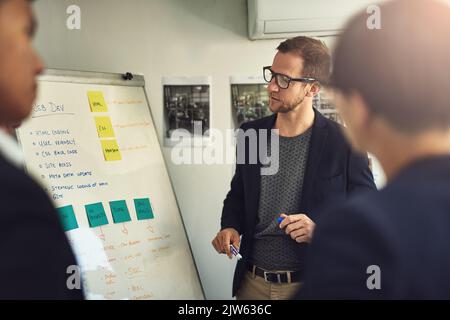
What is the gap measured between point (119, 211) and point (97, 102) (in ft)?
1.45

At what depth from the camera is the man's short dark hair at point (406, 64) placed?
58 centimetres

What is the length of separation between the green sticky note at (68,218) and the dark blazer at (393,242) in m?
1.25

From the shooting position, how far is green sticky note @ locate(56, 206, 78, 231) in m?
1.65

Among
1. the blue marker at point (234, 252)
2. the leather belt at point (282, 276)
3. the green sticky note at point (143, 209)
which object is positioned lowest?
the leather belt at point (282, 276)

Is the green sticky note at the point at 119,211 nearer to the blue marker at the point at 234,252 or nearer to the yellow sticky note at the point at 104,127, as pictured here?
the yellow sticky note at the point at 104,127

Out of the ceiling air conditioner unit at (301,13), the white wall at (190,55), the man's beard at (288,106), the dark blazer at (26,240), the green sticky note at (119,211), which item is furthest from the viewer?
the white wall at (190,55)

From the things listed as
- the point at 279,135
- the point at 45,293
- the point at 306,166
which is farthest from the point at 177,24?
the point at 45,293

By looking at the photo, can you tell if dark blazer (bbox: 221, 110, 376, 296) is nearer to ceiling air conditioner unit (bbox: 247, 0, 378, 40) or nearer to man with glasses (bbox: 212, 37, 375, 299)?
man with glasses (bbox: 212, 37, 375, 299)

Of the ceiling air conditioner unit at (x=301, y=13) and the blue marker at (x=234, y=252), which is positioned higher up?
the ceiling air conditioner unit at (x=301, y=13)

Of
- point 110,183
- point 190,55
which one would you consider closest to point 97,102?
point 110,183

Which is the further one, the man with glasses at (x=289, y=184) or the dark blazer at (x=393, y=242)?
the man with glasses at (x=289, y=184)

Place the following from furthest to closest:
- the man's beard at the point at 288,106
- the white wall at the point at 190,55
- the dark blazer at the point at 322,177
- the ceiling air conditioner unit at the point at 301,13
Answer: the white wall at the point at 190,55 < the ceiling air conditioner unit at the point at 301,13 < the man's beard at the point at 288,106 < the dark blazer at the point at 322,177

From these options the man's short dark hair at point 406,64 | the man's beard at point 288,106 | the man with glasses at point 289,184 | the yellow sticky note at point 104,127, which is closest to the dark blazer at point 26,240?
the man's short dark hair at point 406,64
